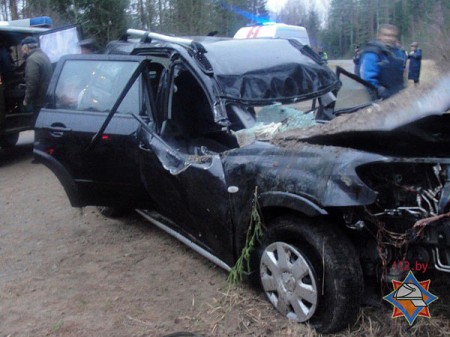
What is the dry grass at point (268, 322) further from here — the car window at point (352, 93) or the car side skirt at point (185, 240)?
the car window at point (352, 93)

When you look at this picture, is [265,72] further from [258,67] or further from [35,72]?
[35,72]

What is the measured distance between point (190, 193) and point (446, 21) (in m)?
3.19

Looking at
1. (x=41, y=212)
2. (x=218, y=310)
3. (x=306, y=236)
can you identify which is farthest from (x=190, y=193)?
(x=41, y=212)

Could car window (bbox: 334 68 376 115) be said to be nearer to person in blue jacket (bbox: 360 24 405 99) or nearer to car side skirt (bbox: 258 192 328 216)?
person in blue jacket (bbox: 360 24 405 99)

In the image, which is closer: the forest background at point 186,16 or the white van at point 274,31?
the forest background at point 186,16

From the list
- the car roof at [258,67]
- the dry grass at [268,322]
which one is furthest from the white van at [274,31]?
the dry grass at [268,322]

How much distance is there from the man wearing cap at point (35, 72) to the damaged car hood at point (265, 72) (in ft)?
14.3

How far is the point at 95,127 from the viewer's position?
4523 millimetres

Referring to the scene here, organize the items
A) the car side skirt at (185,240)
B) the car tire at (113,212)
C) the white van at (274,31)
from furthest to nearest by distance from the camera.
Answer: the white van at (274,31), the car tire at (113,212), the car side skirt at (185,240)

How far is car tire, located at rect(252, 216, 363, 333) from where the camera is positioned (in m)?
2.75

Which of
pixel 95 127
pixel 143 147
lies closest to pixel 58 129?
pixel 95 127

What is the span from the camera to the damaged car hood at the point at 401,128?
8.70 feet

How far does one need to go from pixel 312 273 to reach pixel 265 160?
72cm

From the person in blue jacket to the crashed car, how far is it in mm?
600
